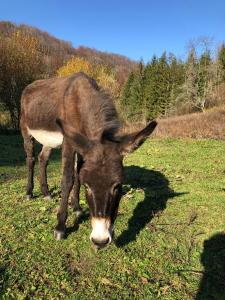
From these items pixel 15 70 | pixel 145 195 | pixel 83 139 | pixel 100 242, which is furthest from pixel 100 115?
pixel 15 70

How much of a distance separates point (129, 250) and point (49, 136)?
8.95 feet

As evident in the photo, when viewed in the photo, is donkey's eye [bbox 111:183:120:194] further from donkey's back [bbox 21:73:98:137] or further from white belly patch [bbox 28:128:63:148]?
white belly patch [bbox 28:128:63:148]

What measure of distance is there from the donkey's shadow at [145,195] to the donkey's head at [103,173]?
4.37 feet

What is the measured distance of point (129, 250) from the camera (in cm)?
469

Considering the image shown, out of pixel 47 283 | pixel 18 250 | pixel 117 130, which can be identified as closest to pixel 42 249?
pixel 18 250

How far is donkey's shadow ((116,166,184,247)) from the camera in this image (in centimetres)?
523

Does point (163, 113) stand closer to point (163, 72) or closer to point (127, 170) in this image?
point (163, 72)

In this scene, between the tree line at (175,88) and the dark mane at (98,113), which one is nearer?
the dark mane at (98,113)

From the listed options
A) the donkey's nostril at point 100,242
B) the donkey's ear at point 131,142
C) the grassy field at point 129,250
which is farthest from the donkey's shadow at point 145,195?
the donkey's ear at point 131,142

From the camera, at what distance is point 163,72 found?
61781 mm

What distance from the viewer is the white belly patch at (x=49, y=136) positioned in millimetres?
6058

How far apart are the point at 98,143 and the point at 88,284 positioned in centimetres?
160

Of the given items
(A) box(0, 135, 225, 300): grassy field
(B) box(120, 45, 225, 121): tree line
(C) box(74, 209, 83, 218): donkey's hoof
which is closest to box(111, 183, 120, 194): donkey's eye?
(A) box(0, 135, 225, 300): grassy field

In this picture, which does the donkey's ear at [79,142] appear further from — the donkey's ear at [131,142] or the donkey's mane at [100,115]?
Answer: the donkey's ear at [131,142]
